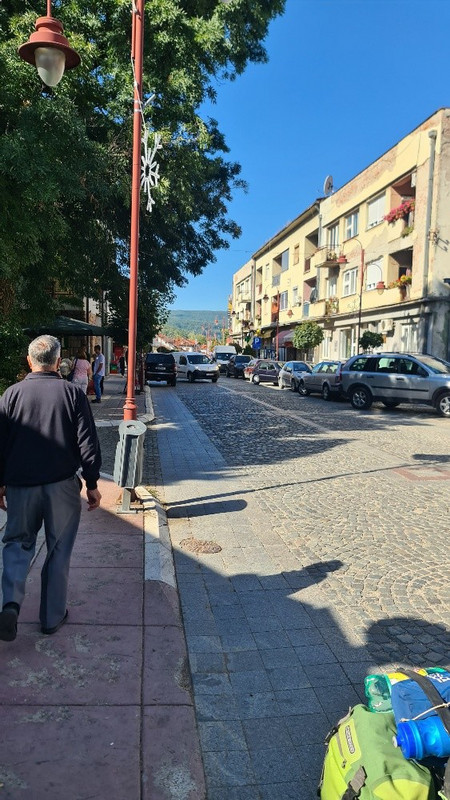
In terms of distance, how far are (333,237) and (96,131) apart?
2838cm

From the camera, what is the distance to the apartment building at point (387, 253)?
2433 centimetres

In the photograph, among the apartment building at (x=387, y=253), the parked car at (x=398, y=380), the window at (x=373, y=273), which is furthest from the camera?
the window at (x=373, y=273)

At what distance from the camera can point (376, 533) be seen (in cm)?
591

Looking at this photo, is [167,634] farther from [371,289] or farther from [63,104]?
[371,289]

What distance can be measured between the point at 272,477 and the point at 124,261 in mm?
9564

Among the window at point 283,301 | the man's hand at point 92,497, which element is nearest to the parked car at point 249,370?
the window at point 283,301

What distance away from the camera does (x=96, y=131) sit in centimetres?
1195

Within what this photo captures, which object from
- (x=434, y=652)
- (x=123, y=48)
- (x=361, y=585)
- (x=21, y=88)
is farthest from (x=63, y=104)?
(x=434, y=652)

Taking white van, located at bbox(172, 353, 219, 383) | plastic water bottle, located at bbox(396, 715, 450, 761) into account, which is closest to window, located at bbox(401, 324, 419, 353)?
white van, located at bbox(172, 353, 219, 383)

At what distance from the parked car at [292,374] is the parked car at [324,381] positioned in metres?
1.34

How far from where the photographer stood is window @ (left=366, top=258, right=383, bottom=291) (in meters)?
29.6

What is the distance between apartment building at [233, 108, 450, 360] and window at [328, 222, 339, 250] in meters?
0.06

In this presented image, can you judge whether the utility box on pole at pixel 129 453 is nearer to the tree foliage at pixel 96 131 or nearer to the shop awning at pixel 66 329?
the tree foliage at pixel 96 131

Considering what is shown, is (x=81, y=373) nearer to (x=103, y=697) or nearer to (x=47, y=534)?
(x=47, y=534)
